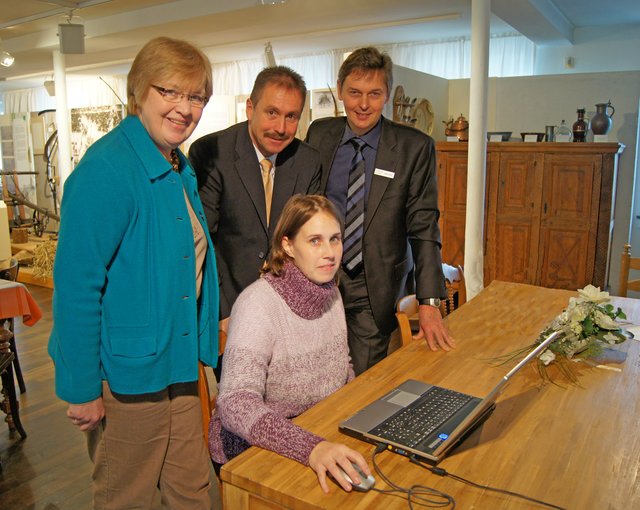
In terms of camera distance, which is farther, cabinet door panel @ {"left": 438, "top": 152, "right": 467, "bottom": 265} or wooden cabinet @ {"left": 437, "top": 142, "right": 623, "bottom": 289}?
cabinet door panel @ {"left": 438, "top": 152, "right": 467, "bottom": 265}

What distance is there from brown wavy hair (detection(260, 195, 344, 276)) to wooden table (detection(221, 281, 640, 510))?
42 cm

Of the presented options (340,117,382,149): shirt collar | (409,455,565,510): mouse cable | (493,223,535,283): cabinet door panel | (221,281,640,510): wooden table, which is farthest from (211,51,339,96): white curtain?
(409,455,565,510): mouse cable

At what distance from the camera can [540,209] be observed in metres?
6.20

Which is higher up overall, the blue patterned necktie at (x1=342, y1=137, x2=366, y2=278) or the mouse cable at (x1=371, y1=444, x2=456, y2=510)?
the blue patterned necktie at (x1=342, y1=137, x2=366, y2=278)

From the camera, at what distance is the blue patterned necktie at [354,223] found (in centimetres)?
234

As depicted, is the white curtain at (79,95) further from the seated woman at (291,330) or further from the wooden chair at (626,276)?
the seated woman at (291,330)

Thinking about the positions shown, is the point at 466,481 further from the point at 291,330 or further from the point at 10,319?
the point at 10,319

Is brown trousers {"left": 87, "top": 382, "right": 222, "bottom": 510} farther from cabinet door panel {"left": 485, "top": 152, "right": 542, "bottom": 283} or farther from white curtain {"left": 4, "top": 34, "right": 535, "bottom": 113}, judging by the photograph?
white curtain {"left": 4, "top": 34, "right": 535, "bottom": 113}

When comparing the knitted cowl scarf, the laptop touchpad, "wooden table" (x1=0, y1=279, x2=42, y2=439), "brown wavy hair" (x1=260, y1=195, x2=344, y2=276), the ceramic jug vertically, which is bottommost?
"wooden table" (x1=0, y1=279, x2=42, y2=439)

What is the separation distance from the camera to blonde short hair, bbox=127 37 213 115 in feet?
4.88

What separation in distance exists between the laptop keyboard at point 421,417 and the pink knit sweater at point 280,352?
268 millimetres

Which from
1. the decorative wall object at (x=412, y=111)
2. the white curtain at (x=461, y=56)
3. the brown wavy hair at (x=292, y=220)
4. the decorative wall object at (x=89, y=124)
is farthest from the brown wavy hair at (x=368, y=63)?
the decorative wall object at (x=89, y=124)

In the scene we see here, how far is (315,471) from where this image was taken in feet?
4.01

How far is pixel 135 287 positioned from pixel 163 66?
1.88 ft
